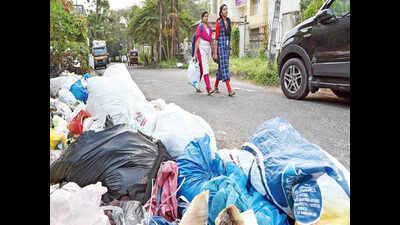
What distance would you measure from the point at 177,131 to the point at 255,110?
1769mm

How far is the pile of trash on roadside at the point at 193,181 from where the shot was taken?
3.54 ft

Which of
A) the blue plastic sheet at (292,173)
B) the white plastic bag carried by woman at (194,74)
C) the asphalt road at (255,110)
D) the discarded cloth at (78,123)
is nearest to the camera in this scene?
the blue plastic sheet at (292,173)

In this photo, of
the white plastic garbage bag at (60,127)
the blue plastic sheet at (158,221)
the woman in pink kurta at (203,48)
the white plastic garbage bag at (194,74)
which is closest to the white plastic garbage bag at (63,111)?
the white plastic garbage bag at (60,127)

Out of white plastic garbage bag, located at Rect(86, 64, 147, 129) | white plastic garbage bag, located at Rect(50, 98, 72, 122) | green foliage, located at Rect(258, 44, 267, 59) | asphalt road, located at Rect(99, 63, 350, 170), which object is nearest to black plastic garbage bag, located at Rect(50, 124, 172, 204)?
white plastic garbage bag, located at Rect(86, 64, 147, 129)

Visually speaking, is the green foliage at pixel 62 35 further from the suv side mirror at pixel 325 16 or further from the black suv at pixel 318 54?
the suv side mirror at pixel 325 16

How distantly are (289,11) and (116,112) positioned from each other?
2.20 m

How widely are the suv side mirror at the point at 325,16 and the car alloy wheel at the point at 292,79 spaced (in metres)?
0.65

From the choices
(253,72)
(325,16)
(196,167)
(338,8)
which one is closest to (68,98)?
(196,167)

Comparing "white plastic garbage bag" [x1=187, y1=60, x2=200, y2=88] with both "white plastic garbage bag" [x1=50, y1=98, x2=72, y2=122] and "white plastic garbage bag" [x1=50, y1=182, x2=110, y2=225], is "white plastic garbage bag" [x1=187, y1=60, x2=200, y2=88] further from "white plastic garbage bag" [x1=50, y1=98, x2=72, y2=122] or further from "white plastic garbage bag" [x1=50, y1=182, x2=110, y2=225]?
"white plastic garbage bag" [x1=50, y1=182, x2=110, y2=225]

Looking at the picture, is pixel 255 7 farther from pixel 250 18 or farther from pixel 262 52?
pixel 262 52
